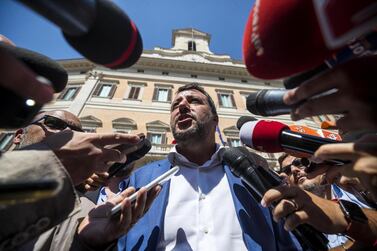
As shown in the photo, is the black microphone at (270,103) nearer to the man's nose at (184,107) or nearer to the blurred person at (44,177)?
the blurred person at (44,177)

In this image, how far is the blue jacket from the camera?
159 cm

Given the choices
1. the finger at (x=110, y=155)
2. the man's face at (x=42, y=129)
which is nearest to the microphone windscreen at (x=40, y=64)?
the finger at (x=110, y=155)

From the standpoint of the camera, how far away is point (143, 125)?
13227 mm

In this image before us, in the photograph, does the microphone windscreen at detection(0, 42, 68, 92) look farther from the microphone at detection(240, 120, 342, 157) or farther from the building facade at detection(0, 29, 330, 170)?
the building facade at detection(0, 29, 330, 170)

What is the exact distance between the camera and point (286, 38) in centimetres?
66

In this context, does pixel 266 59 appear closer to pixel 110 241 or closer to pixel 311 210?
pixel 311 210

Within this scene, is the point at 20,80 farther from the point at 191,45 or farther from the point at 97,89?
the point at 191,45

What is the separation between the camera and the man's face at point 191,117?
244 centimetres

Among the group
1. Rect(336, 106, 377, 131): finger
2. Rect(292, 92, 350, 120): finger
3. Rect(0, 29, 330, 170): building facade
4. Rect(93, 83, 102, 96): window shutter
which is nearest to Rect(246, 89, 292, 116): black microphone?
Rect(292, 92, 350, 120): finger

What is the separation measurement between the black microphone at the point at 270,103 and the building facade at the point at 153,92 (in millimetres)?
10566

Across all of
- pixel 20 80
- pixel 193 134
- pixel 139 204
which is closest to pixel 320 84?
pixel 20 80

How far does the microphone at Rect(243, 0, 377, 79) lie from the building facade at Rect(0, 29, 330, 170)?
11008 mm

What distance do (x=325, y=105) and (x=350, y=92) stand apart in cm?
9

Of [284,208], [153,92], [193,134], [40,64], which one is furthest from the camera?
→ [153,92]
